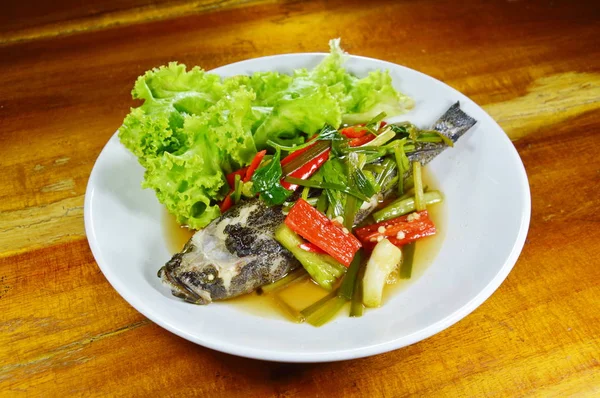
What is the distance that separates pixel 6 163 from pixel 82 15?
1734 millimetres

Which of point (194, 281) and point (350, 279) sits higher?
point (194, 281)

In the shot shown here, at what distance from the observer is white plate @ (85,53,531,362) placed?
2137mm

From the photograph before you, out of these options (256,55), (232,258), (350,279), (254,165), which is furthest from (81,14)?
(350,279)

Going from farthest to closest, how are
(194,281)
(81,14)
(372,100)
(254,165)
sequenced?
(81,14), (372,100), (254,165), (194,281)

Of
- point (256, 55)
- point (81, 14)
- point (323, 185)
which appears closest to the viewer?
point (323, 185)

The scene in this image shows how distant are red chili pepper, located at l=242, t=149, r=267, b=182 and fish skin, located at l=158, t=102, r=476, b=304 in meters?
0.16

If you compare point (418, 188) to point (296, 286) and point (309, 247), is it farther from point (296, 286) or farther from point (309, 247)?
point (296, 286)

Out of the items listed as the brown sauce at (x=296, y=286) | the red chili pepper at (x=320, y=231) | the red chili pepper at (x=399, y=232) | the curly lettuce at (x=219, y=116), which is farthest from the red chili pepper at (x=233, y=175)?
the red chili pepper at (x=399, y=232)

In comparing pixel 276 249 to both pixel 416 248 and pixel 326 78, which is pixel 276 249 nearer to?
pixel 416 248

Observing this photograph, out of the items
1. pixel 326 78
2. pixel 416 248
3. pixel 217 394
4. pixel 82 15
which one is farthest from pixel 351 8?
pixel 217 394

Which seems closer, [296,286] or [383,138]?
[296,286]

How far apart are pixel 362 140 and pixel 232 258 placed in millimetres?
998

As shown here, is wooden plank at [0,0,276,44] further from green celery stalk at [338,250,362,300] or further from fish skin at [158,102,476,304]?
green celery stalk at [338,250,362,300]

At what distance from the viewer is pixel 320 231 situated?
102 inches
